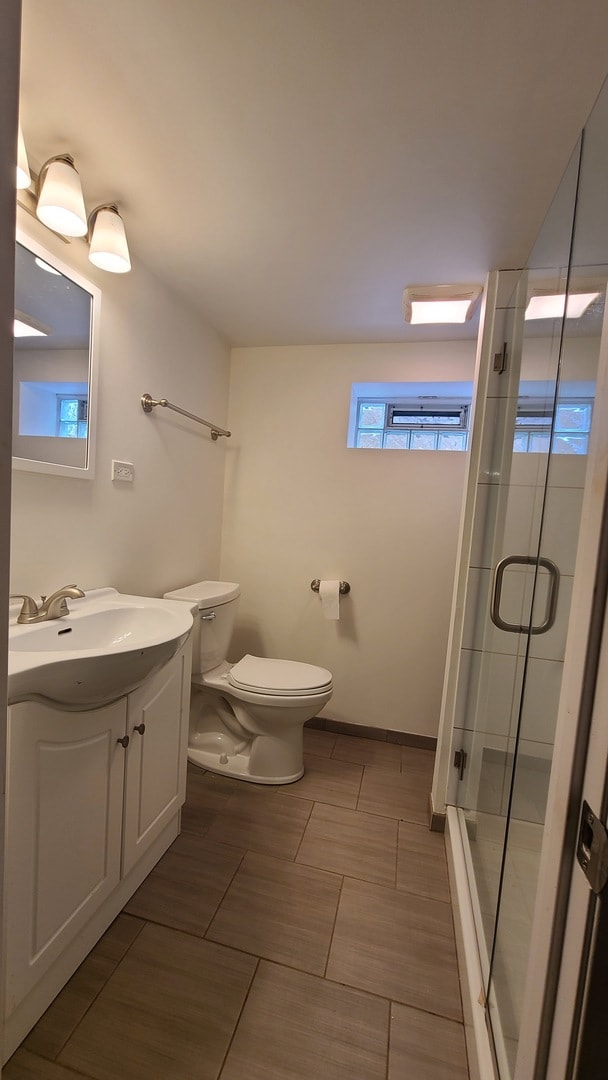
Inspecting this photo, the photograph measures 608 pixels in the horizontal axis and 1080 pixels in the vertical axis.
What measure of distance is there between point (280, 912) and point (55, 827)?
29.2 inches

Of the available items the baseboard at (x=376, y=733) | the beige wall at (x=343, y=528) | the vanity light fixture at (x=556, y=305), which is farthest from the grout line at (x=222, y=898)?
the vanity light fixture at (x=556, y=305)

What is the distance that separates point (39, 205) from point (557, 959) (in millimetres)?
1728

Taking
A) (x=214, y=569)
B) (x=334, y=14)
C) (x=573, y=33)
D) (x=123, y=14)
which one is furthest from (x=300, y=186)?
(x=214, y=569)

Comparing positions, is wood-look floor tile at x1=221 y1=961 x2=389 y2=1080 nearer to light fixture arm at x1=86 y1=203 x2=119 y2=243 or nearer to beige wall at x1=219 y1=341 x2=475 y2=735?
beige wall at x1=219 y1=341 x2=475 y2=735

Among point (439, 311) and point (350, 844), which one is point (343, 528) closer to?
point (439, 311)

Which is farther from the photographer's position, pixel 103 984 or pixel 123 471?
pixel 123 471

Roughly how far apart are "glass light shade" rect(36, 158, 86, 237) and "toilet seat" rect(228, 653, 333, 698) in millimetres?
1612

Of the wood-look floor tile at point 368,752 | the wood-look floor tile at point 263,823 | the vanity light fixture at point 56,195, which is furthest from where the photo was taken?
the wood-look floor tile at point 368,752

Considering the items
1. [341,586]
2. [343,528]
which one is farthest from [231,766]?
[343,528]

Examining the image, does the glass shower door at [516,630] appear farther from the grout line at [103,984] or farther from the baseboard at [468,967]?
the grout line at [103,984]

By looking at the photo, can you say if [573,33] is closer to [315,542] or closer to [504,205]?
[504,205]

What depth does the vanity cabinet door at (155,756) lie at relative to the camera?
115 cm

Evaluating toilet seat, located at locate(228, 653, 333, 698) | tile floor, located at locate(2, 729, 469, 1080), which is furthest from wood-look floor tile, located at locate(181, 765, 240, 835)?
toilet seat, located at locate(228, 653, 333, 698)

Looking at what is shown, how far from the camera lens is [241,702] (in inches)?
69.6
